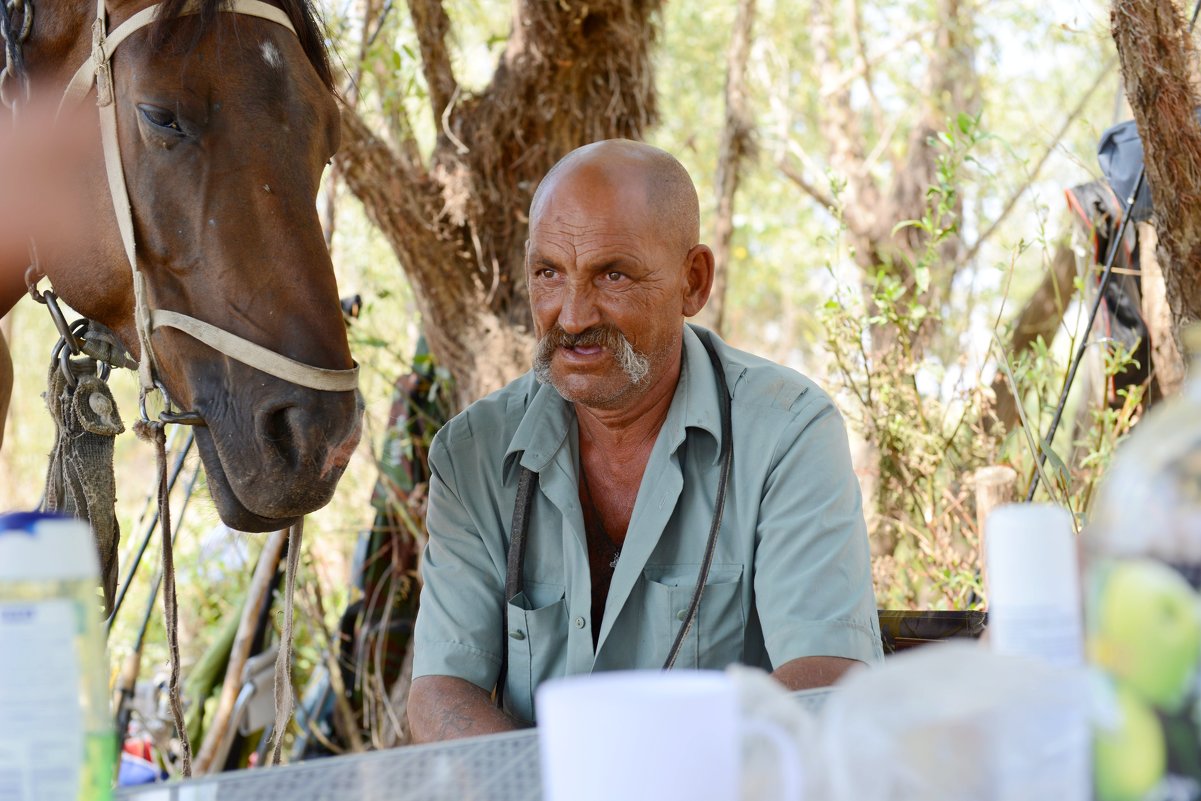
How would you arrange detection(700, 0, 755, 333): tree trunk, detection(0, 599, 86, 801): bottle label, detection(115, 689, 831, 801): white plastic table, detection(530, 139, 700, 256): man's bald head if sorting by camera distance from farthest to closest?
detection(700, 0, 755, 333): tree trunk
detection(530, 139, 700, 256): man's bald head
detection(115, 689, 831, 801): white plastic table
detection(0, 599, 86, 801): bottle label

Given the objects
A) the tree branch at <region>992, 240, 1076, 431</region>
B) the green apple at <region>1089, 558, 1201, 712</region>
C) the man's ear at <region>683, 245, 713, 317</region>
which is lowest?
the green apple at <region>1089, 558, 1201, 712</region>

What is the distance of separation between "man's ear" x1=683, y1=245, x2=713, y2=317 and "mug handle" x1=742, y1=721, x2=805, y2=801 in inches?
73.4

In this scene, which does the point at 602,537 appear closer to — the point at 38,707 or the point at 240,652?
the point at 38,707

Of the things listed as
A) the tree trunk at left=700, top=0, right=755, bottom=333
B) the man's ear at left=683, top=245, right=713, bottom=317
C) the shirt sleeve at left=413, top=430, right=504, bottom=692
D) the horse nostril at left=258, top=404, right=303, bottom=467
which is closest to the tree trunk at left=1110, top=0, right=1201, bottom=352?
the man's ear at left=683, top=245, right=713, bottom=317

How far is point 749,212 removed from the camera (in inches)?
495

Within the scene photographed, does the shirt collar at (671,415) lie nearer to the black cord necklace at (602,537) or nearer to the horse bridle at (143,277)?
the black cord necklace at (602,537)

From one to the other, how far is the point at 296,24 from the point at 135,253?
0.58 m

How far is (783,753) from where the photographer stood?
0.74 meters

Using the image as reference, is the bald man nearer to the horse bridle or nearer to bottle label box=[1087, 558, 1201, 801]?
the horse bridle

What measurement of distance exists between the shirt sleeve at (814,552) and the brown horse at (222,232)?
755 mm

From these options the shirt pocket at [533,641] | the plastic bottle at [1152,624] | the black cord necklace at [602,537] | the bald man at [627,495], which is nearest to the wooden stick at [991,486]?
the bald man at [627,495]

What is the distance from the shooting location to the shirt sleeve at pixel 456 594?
229 centimetres

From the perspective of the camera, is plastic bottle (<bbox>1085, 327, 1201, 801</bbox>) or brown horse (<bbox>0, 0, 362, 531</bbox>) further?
brown horse (<bbox>0, 0, 362, 531</bbox>)

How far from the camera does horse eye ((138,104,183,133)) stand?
7.36ft
